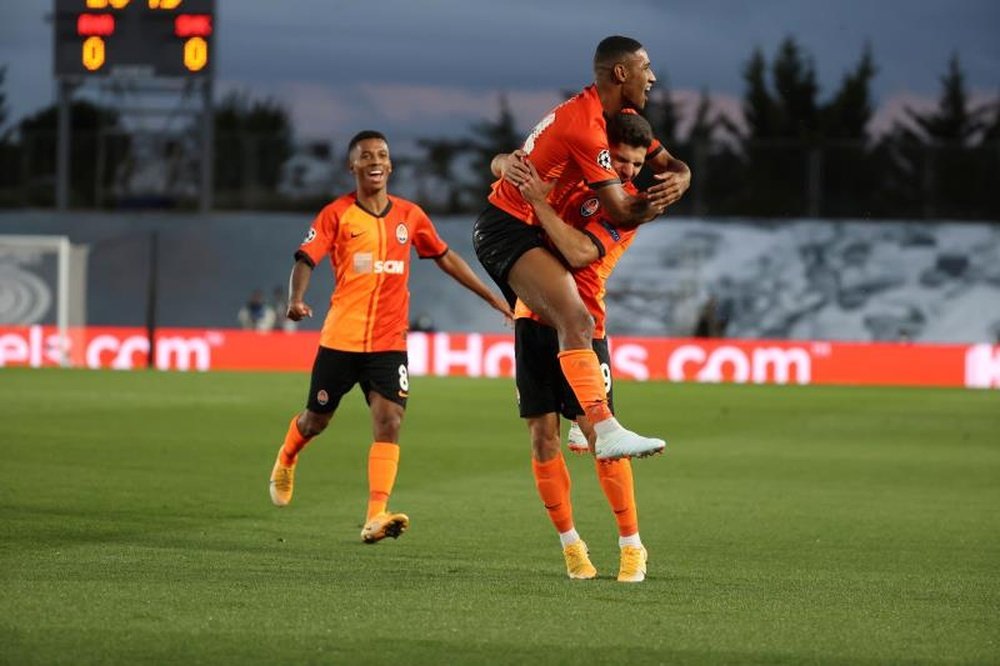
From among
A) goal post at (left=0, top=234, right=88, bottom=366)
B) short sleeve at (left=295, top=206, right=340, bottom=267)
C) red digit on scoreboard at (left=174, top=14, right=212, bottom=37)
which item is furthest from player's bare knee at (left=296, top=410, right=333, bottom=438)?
goal post at (left=0, top=234, right=88, bottom=366)

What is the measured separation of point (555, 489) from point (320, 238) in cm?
265

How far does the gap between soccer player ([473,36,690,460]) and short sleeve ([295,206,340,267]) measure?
223cm

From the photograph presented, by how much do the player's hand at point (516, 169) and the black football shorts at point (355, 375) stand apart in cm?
248

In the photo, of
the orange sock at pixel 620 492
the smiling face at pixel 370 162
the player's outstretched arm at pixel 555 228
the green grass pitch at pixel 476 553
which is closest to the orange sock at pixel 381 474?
the green grass pitch at pixel 476 553

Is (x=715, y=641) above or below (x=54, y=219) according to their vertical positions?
below

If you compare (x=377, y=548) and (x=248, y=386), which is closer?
(x=377, y=548)

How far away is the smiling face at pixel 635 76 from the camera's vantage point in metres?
7.81

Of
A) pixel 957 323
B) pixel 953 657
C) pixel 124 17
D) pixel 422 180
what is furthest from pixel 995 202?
pixel 953 657

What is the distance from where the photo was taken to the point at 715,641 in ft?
20.3

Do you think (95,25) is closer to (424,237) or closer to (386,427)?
(424,237)

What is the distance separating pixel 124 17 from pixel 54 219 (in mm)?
17920

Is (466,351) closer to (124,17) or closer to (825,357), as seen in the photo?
(825,357)

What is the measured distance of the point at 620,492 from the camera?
8.02 metres

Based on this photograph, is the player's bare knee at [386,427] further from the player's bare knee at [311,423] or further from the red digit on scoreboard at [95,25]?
the red digit on scoreboard at [95,25]
